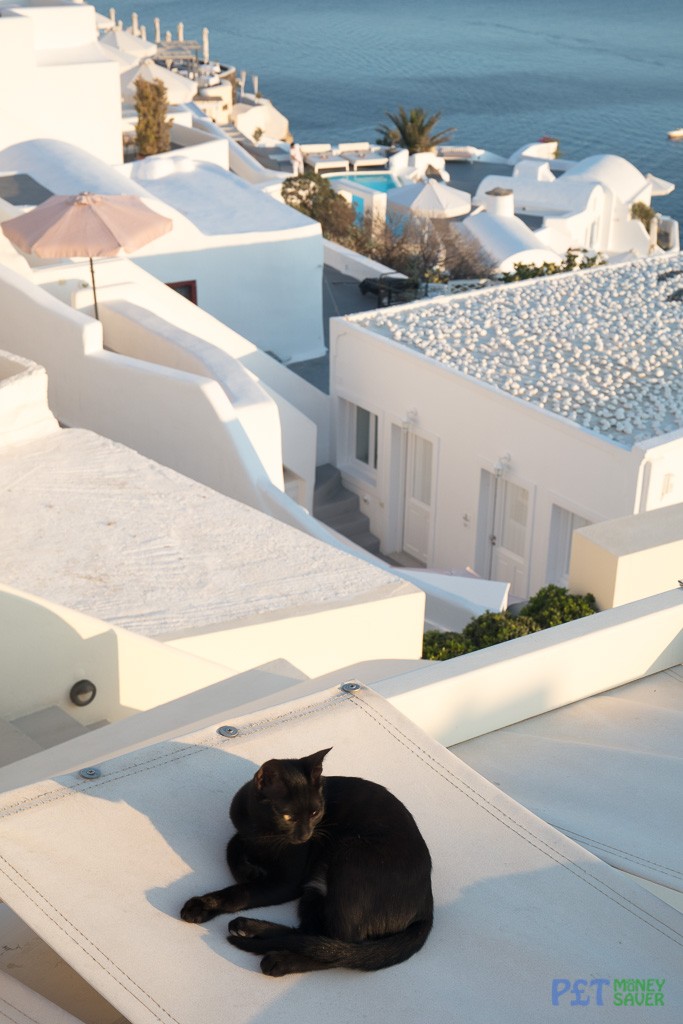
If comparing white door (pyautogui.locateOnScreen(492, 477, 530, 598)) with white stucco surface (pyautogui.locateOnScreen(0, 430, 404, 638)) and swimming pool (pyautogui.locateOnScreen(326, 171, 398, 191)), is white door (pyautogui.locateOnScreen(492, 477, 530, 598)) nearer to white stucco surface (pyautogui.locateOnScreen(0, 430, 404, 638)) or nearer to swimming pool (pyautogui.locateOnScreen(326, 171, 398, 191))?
white stucco surface (pyautogui.locateOnScreen(0, 430, 404, 638))

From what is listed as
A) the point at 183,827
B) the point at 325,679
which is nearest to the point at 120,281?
the point at 325,679

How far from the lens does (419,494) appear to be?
64.1ft

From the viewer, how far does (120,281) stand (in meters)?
16.6

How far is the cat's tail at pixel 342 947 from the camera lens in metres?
3.51

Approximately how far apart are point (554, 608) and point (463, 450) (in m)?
7.08

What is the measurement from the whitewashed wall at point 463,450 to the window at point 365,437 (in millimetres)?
238

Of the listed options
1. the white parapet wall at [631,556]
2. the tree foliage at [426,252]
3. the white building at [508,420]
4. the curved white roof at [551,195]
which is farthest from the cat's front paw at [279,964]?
the curved white roof at [551,195]

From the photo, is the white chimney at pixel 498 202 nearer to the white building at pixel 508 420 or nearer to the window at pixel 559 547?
the white building at pixel 508 420

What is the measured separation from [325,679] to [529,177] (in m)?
45.4

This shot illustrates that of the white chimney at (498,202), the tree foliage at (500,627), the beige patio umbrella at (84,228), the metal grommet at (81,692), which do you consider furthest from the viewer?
the white chimney at (498,202)

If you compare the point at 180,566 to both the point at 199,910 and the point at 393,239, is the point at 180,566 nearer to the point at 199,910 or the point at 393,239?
the point at 199,910

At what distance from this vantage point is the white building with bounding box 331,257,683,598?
16344 millimetres

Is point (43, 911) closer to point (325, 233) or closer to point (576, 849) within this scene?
point (576, 849)

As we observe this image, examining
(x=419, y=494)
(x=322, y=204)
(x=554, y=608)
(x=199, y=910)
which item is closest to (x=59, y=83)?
(x=322, y=204)
